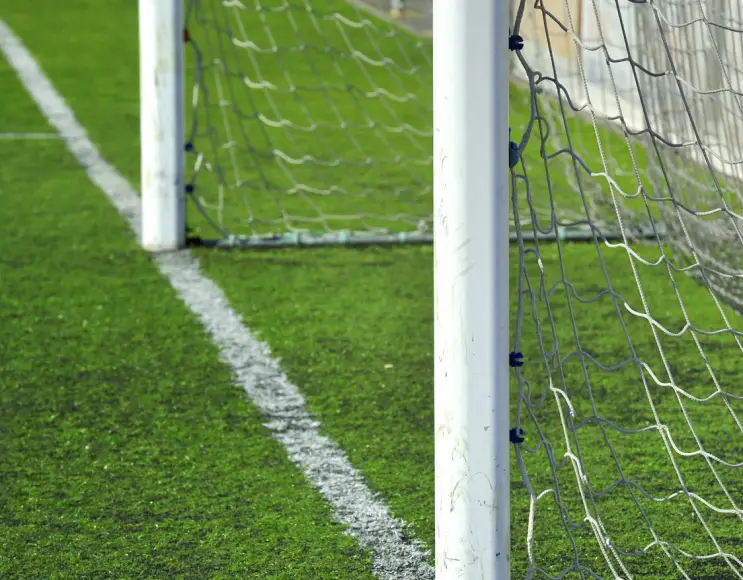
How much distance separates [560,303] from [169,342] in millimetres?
1263

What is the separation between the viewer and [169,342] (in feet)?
13.6

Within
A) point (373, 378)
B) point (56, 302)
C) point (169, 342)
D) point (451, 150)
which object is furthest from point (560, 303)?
Result: point (451, 150)

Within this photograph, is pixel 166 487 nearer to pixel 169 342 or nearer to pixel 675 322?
pixel 169 342

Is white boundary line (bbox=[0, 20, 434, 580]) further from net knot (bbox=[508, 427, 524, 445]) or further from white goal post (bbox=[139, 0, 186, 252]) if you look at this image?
net knot (bbox=[508, 427, 524, 445])

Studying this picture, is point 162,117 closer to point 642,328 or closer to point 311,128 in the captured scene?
point 311,128

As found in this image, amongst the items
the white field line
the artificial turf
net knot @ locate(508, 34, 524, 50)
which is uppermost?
net knot @ locate(508, 34, 524, 50)

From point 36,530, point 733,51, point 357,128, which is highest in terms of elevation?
point 733,51

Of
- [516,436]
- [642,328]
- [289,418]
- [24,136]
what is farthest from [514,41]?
[24,136]

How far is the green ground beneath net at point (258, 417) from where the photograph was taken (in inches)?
114

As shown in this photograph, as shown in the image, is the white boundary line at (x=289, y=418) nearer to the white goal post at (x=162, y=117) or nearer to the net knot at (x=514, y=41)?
the white goal post at (x=162, y=117)

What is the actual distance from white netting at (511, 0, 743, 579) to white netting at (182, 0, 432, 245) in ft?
2.23

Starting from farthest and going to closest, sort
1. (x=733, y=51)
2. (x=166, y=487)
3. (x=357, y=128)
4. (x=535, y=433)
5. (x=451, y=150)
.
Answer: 1. (x=357, y=128)
2. (x=733, y=51)
3. (x=535, y=433)
4. (x=166, y=487)
5. (x=451, y=150)

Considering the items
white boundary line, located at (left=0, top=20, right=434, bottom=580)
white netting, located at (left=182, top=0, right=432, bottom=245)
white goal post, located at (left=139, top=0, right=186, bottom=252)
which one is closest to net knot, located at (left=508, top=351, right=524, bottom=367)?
white boundary line, located at (left=0, top=20, right=434, bottom=580)

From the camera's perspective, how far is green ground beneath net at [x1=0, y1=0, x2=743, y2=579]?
2902 mm
